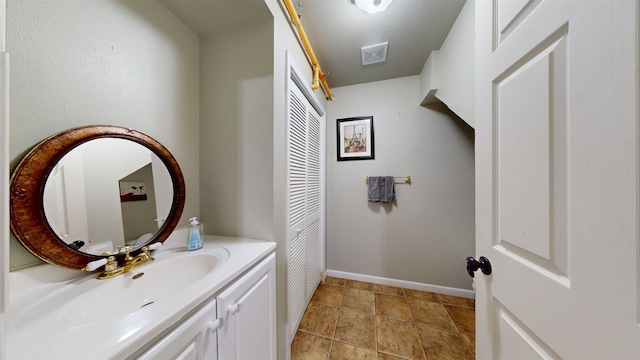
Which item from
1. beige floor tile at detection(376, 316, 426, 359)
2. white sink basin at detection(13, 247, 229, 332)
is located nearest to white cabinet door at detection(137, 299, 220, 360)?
white sink basin at detection(13, 247, 229, 332)

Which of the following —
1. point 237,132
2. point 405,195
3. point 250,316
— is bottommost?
point 250,316

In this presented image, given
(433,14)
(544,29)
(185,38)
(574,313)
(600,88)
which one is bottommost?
(574,313)

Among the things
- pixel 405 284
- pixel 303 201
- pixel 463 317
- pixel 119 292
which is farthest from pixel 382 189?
pixel 119 292

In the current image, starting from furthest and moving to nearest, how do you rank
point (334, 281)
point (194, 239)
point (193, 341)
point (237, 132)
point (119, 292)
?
point (334, 281) < point (237, 132) < point (194, 239) < point (119, 292) < point (193, 341)

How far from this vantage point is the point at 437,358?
4.09ft

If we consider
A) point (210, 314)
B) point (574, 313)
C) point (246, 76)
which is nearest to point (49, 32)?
point (246, 76)

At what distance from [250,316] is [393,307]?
4.78 ft

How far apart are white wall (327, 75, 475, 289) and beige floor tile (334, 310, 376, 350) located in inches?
22.6

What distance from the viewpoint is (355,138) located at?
215cm

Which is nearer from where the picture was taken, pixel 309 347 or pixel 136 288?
pixel 136 288

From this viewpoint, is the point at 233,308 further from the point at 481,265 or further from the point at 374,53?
the point at 374,53

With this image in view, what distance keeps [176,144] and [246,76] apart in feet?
1.79

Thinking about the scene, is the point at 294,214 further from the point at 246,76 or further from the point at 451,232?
the point at 451,232

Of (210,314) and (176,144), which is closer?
(210,314)
